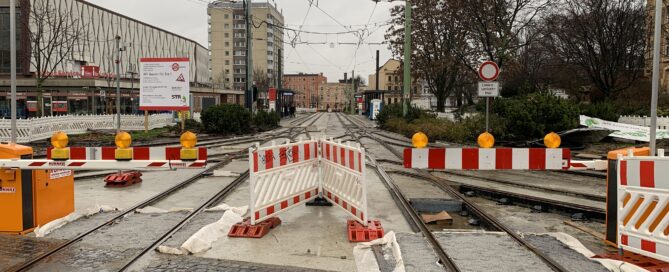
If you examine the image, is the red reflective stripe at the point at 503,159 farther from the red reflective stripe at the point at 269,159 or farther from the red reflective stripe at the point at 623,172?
the red reflective stripe at the point at 269,159

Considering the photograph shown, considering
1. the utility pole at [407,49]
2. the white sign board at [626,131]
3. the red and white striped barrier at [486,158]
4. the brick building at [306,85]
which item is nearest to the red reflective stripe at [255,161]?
the red and white striped barrier at [486,158]

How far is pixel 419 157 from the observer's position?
6582 millimetres

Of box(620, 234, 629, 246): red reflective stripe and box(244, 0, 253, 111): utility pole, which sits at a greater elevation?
box(244, 0, 253, 111): utility pole

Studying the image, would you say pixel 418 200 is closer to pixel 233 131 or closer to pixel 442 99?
pixel 233 131

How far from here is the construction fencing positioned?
6195 mm

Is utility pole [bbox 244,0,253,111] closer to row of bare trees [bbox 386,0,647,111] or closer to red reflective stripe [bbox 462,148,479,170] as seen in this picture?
row of bare trees [bbox 386,0,647,111]

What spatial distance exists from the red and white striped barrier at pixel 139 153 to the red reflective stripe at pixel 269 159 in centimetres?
79

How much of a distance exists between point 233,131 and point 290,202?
794 inches

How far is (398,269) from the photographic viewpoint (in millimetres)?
4656

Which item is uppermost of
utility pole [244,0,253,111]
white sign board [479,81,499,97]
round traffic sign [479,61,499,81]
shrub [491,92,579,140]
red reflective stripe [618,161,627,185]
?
utility pole [244,0,253,111]

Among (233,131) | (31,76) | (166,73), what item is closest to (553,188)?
(166,73)

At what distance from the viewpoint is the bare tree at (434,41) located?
1275 inches

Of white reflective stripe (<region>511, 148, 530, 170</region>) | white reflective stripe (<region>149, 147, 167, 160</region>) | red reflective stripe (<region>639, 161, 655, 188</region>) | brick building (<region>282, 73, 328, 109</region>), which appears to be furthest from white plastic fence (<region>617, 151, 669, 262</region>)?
brick building (<region>282, 73, 328, 109</region>)

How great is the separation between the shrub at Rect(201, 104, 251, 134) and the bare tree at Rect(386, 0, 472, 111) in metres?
13.0
